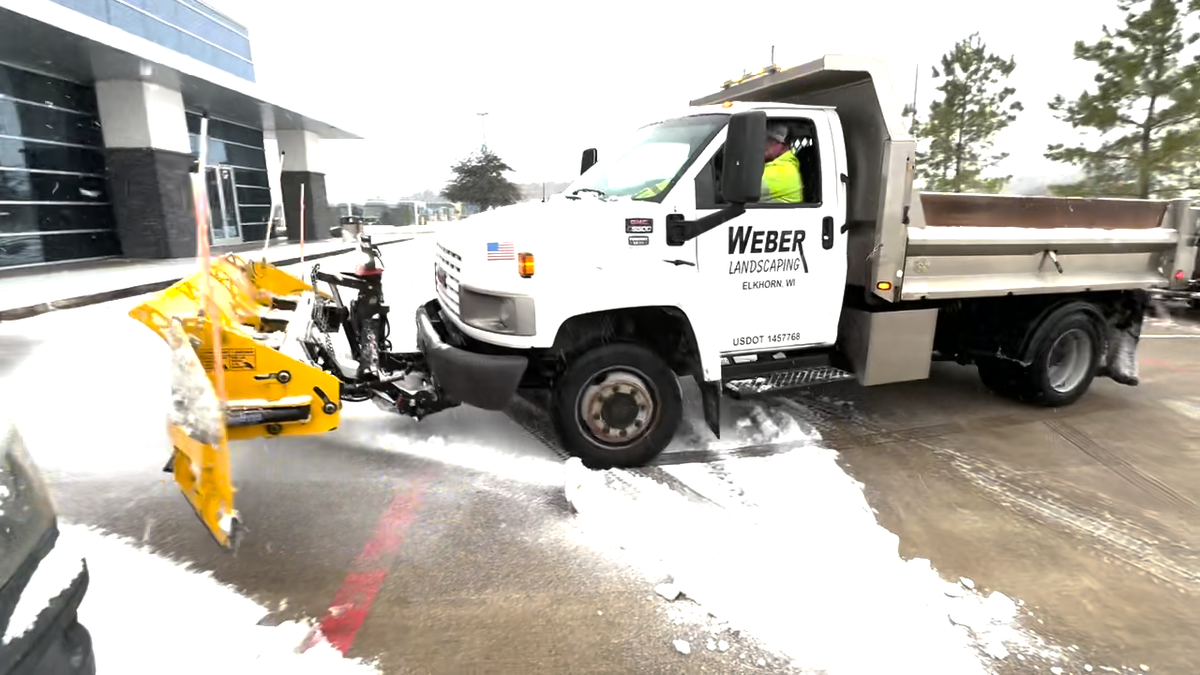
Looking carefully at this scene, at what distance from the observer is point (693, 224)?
4121mm

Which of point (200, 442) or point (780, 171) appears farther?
point (780, 171)

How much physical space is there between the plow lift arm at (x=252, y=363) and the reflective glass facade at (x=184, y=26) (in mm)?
21038

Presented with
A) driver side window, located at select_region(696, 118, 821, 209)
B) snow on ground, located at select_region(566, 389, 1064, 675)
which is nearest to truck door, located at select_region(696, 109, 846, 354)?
driver side window, located at select_region(696, 118, 821, 209)

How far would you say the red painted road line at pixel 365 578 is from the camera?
275 cm

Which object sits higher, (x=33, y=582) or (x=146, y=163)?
(x=146, y=163)

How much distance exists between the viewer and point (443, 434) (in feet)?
16.0

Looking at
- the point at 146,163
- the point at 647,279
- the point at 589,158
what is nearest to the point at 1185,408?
the point at 647,279

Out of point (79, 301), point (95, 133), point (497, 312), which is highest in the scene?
point (95, 133)

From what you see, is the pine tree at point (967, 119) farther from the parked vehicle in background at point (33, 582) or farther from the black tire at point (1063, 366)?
the parked vehicle in background at point (33, 582)

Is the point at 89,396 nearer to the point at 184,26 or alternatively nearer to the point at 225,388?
the point at 225,388

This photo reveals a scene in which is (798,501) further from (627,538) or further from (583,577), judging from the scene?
(583,577)

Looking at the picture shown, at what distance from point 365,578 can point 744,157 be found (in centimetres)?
308

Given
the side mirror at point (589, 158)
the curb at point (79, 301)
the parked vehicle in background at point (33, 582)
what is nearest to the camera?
the parked vehicle in background at point (33, 582)

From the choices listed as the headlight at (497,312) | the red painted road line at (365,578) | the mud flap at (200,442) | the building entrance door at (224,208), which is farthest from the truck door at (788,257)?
the building entrance door at (224,208)
